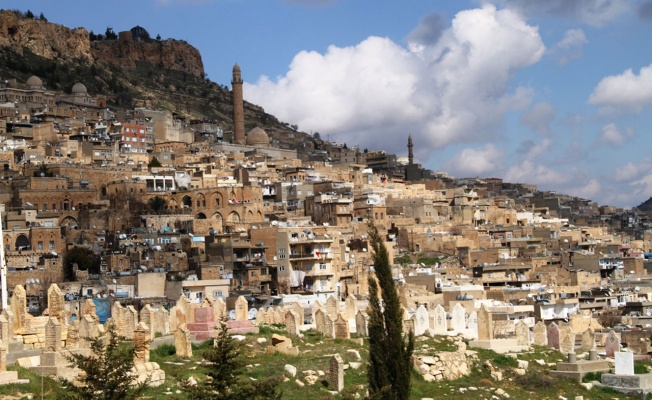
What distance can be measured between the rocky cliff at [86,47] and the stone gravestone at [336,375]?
90792 mm

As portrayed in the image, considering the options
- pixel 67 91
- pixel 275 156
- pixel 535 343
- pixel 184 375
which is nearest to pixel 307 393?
pixel 184 375

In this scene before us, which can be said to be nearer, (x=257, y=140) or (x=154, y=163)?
(x=154, y=163)

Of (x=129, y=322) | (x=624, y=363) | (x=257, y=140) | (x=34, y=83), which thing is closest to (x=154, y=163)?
(x=257, y=140)

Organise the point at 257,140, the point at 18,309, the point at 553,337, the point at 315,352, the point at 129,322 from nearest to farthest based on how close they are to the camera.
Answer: the point at 18,309
the point at 315,352
the point at 129,322
the point at 553,337
the point at 257,140

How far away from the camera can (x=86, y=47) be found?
115688 millimetres

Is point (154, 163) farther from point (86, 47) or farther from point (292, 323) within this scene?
point (86, 47)

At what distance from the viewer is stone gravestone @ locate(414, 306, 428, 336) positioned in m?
29.7

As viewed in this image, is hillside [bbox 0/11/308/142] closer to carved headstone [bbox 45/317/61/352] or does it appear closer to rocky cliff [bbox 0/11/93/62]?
rocky cliff [bbox 0/11/93/62]

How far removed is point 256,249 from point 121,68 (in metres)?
80.4

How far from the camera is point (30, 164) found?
6069 centimetres

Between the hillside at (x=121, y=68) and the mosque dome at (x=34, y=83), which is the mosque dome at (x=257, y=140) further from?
the mosque dome at (x=34, y=83)

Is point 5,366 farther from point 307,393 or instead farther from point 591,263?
point 591,263

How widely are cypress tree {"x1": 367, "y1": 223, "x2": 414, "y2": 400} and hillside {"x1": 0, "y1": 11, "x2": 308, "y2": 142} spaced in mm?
81543

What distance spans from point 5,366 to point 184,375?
3.12 m
